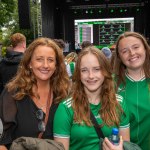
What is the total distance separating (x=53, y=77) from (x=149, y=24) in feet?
37.8

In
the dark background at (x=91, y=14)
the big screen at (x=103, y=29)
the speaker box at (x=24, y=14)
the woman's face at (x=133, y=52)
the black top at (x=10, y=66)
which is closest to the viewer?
the woman's face at (x=133, y=52)

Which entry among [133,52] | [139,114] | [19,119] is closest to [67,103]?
[19,119]

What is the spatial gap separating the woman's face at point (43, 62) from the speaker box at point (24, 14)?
4.60m

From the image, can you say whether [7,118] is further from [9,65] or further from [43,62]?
[9,65]

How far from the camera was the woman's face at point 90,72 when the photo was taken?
2547 mm

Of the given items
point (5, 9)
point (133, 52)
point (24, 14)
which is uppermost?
point (5, 9)

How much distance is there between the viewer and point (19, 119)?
8.53 feet

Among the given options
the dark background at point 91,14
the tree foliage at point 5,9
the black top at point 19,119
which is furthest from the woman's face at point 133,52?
the tree foliage at point 5,9

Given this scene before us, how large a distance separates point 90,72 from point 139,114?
609 mm

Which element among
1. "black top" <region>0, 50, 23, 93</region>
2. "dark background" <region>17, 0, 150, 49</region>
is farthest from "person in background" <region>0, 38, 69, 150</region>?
"dark background" <region>17, 0, 150, 49</region>

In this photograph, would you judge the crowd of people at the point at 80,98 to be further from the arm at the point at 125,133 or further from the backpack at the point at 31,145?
the backpack at the point at 31,145

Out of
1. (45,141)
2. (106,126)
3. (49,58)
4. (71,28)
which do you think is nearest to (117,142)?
(106,126)

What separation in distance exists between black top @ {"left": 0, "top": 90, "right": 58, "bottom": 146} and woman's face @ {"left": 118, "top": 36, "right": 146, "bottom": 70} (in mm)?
830

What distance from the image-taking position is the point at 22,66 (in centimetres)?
288
